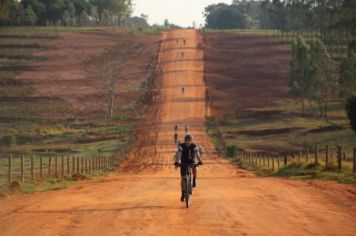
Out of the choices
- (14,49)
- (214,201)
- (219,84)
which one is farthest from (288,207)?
(14,49)

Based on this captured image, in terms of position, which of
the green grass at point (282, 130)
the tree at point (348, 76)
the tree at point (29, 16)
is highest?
the tree at point (29, 16)

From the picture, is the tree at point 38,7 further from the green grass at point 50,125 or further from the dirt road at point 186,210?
the dirt road at point 186,210

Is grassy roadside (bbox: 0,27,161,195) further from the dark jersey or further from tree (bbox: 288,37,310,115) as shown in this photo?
tree (bbox: 288,37,310,115)

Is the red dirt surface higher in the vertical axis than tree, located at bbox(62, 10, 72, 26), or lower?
lower

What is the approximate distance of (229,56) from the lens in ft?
367

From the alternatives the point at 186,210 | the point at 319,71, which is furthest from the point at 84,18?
the point at 186,210

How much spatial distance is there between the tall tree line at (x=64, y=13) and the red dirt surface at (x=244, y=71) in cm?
3755

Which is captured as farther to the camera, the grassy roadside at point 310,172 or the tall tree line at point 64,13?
the tall tree line at point 64,13

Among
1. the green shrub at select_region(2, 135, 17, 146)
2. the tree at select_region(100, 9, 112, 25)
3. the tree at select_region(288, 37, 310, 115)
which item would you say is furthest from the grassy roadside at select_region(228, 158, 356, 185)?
the tree at select_region(100, 9, 112, 25)

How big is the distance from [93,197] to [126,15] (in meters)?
160

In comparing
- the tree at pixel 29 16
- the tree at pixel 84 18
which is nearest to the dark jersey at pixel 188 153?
the tree at pixel 29 16

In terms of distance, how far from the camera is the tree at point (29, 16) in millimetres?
139750

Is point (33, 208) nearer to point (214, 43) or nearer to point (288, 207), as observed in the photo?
point (288, 207)

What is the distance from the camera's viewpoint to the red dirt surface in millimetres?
86250
